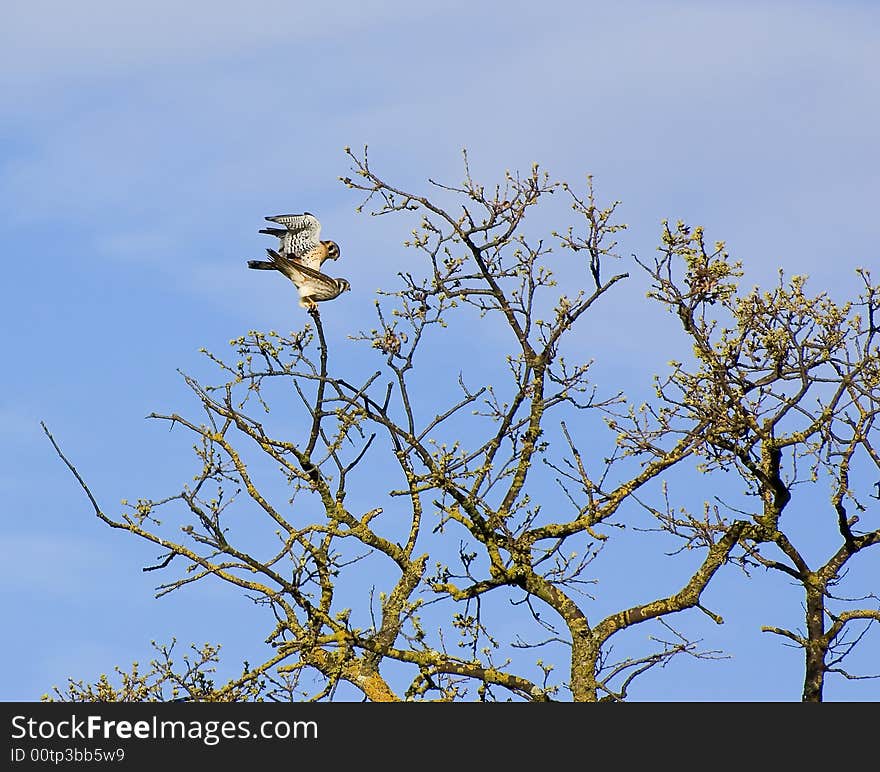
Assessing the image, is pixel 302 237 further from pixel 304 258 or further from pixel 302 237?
pixel 304 258

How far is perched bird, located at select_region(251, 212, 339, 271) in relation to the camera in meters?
11.5

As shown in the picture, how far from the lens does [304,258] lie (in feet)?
37.3

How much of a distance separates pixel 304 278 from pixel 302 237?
2.52ft

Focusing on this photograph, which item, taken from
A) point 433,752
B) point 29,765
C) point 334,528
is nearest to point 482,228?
point 334,528

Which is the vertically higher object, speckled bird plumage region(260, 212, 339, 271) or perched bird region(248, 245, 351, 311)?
speckled bird plumage region(260, 212, 339, 271)

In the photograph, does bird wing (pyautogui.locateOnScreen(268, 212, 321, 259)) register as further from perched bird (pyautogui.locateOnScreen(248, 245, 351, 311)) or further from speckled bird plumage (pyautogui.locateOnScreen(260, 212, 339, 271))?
perched bird (pyautogui.locateOnScreen(248, 245, 351, 311))

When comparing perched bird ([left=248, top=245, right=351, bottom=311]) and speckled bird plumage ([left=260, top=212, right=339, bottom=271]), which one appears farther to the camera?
speckled bird plumage ([left=260, top=212, right=339, bottom=271])

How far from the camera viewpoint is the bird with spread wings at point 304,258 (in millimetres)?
11055

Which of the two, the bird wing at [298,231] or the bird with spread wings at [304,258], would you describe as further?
the bird wing at [298,231]

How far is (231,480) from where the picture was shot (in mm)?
10375

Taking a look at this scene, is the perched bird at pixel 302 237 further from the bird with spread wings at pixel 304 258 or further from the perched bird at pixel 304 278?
the perched bird at pixel 304 278

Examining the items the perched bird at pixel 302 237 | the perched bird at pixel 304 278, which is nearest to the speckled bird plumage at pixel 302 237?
the perched bird at pixel 302 237

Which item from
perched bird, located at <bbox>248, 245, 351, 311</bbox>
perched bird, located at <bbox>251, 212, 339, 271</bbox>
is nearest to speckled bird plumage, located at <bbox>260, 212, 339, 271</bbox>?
perched bird, located at <bbox>251, 212, 339, 271</bbox>

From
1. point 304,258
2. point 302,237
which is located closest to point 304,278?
point 304,258
